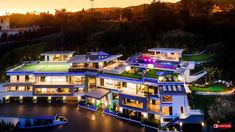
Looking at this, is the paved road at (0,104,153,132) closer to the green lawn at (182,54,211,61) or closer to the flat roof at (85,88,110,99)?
the flat roof at (85,88,110,99)

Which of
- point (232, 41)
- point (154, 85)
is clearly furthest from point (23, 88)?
point (232, 41)

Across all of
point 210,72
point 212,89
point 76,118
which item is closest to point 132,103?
point 76,118

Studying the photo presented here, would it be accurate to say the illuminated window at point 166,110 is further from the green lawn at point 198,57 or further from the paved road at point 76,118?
the green lawn at point 198,57

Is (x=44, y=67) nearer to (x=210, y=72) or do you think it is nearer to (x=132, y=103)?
(x=132, y=103)

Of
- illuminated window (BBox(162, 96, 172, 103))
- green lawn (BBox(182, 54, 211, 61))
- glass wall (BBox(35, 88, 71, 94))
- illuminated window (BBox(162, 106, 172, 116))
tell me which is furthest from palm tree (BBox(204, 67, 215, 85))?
glass wall (BBox(35, 88, 71, 94))

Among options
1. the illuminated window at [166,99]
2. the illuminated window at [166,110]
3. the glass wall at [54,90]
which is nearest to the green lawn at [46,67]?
the glass wall at [54,90]

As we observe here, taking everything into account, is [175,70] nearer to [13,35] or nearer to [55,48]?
[55,48]
